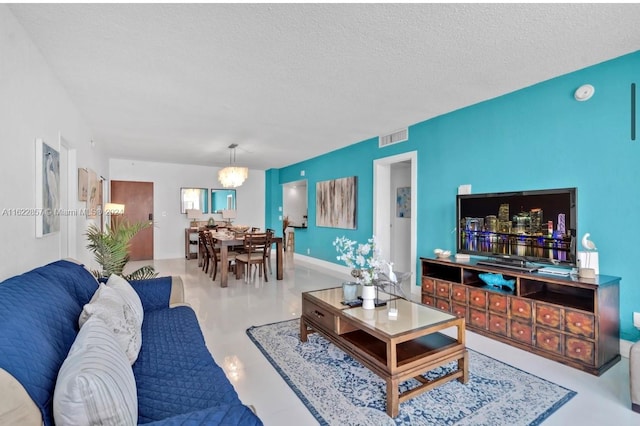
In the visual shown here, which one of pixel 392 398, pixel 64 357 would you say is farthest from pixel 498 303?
pixel 64 357

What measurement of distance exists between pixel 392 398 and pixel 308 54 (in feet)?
8.13

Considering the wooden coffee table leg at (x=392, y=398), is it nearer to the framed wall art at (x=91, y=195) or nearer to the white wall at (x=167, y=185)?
the framed wall art at (x=91, y=195)

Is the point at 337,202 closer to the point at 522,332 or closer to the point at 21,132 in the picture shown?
the point at 522,332

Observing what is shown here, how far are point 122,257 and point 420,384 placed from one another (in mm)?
2891

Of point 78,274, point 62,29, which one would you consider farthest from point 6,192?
point 62,29

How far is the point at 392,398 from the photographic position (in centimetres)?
182

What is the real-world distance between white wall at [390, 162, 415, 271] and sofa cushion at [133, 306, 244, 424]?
13.9 ft

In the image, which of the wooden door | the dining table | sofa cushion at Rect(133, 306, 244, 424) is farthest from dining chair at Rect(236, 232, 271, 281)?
the wooden door

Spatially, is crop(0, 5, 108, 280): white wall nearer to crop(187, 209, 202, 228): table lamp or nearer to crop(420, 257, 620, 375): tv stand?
crop(420, 257, 620, 375): tv stand

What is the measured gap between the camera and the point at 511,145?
10.8ft

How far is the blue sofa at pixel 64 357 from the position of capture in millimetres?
932

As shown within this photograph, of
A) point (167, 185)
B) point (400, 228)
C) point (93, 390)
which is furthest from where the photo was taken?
point (167, 185)

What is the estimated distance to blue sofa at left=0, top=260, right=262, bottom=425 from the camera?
93 centimetres

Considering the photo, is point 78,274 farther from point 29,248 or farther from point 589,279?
point 589,279
